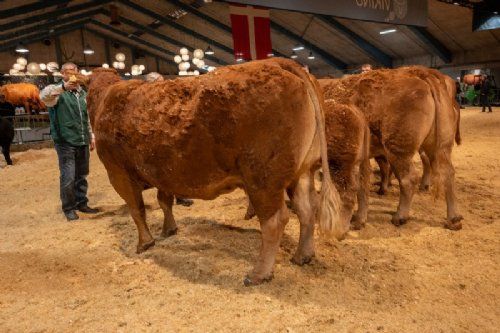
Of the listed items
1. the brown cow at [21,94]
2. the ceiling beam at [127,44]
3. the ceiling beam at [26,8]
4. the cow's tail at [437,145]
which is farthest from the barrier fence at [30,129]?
the ceiling beam at [127,44]

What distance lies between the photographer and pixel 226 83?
2680 mm

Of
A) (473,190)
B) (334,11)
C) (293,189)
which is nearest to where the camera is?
(293,189)

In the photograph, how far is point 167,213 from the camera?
160 inches

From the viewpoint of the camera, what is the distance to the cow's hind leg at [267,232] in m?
2.76

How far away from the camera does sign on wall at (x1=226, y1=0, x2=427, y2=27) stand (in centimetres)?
616

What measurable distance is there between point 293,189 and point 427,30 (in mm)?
21387

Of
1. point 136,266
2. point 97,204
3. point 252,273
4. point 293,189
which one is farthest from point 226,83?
point 97,204

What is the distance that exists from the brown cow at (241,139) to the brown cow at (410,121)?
120 cm

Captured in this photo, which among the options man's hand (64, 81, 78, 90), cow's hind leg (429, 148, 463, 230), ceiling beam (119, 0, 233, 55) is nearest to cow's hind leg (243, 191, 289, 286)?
cow's hind leg (429, 148, 463, 230)

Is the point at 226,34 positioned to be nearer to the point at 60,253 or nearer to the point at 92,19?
the point at 92,19

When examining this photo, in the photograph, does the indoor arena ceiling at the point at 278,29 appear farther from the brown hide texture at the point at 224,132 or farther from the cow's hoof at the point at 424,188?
the brown hide texture at the point at 224,132

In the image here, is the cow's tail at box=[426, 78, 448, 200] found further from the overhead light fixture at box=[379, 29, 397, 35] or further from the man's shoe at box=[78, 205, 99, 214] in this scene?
the overhead light fixture at box=[379, 29, 397, 35]

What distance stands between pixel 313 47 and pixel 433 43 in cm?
799

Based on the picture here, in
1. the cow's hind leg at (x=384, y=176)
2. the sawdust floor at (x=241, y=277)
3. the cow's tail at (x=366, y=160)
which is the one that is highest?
the cow's tail at (x=366, y=160)
